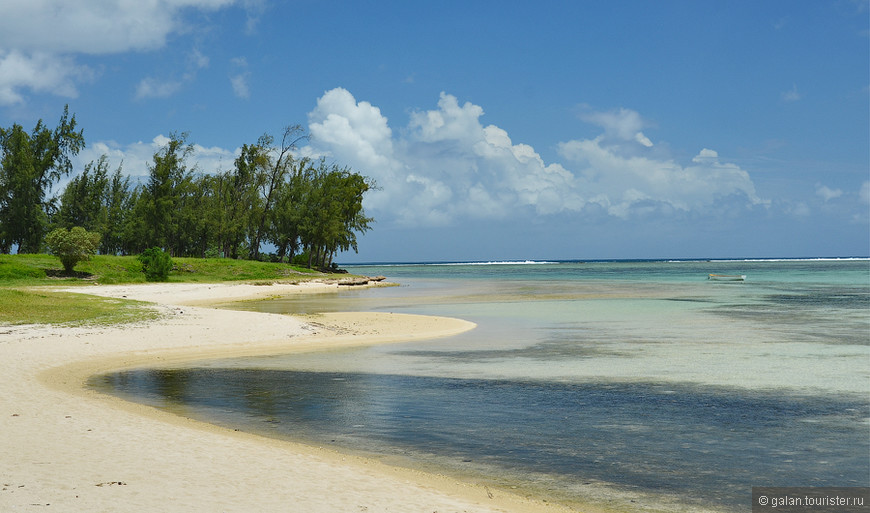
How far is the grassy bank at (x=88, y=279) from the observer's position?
2445cm

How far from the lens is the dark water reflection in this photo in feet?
29.2

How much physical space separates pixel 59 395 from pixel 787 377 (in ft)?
51.7

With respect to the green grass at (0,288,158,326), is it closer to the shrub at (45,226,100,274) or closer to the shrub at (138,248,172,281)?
the shrub at (45,226,100,274)

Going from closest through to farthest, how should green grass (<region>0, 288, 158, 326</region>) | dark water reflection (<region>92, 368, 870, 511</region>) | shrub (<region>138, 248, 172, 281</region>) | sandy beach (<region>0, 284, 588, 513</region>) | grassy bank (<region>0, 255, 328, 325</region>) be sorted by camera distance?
1. sandy beach (<region>0, 284, 588, 513</region>)
2. dark water reflection (<region>92, 368, 870, 511</region>)
3. green grass (<region>0, 288, 158, 326</region>)
4. grassy bank (<region>0, 255, 328, 325</region>)
5. shrub (<region>138, 248, 172, 281</region>)

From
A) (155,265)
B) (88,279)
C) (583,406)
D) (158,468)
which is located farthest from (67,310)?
(155,265)

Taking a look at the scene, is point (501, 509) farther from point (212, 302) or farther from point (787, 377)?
point (212, 302)

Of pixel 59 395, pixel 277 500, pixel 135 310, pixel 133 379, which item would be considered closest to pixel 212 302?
pixel 135 310

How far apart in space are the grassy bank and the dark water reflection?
379 inches

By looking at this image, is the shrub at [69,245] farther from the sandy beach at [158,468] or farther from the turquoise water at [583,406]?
the sandy beach at [158,468]

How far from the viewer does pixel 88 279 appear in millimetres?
A: 53969

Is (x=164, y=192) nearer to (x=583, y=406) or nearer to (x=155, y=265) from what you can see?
(x=155, y=265)

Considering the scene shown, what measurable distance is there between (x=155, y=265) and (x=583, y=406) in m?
52.4

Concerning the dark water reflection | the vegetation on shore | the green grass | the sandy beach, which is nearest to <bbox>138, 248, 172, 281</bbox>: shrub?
the vegetation on shore

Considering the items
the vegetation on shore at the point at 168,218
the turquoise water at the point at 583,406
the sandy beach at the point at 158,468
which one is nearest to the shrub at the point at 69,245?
the vegetation on shore at the point at 168,218
